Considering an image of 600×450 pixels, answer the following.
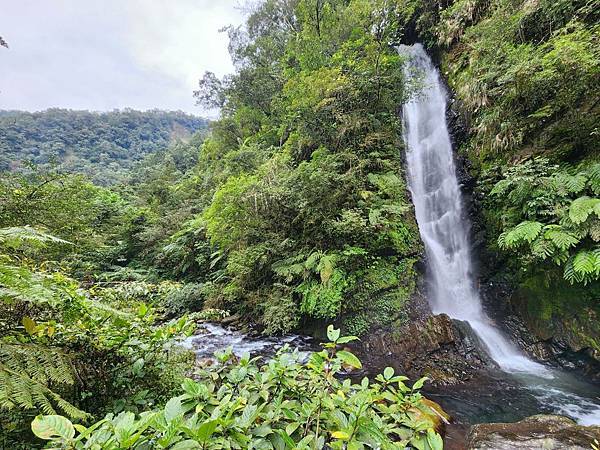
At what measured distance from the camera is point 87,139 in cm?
4369

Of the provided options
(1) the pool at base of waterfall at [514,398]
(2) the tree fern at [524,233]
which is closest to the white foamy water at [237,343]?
(1) the pool at base of waterfall at [514,398]

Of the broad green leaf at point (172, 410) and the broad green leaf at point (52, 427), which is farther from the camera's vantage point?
the broad green leaf at point (172, 410)

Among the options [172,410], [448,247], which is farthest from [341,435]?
[448,247]

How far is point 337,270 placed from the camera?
643 centimetres

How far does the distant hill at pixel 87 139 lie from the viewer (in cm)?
3609

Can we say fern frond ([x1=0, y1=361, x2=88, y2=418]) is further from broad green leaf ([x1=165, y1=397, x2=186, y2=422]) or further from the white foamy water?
the white foamy water

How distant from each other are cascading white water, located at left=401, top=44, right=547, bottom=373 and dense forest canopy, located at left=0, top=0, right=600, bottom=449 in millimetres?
678

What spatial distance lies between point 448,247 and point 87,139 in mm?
51618

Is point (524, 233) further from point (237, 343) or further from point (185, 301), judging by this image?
point (185, 301)

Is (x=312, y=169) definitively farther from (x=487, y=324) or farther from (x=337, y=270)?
(x=487, y=324)

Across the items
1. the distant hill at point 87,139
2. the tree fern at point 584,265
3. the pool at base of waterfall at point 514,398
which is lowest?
the pool at base of waterfall at point 514,398

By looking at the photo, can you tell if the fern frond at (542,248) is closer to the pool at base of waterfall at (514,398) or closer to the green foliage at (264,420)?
the pool at base of waterfall at (514,398)

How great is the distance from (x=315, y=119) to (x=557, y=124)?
530cm

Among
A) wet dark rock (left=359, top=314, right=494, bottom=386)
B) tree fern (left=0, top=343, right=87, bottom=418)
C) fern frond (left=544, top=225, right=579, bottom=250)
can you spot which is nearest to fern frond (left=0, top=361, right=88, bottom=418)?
tree fern (left=0, top=343, right=87, bottom=418)
